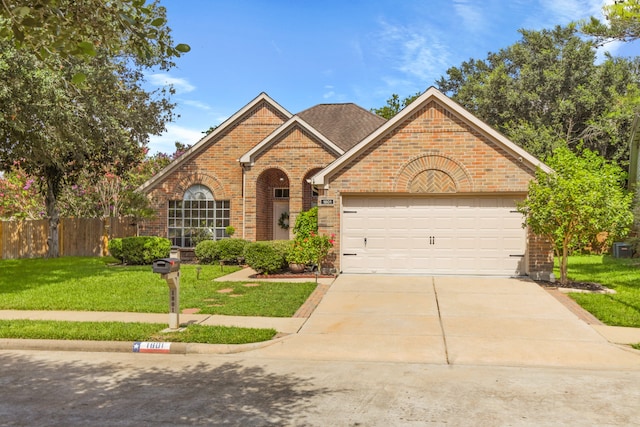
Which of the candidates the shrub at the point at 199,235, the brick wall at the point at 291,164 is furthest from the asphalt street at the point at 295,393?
the shrub at the point at 199,235

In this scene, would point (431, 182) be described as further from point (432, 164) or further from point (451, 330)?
point (451, 330)

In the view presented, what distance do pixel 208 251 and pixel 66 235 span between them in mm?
10722

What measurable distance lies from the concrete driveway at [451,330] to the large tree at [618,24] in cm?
1164

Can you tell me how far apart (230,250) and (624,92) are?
90.9ft

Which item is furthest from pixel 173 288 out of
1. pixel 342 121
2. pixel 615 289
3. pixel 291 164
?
pixel 342 121

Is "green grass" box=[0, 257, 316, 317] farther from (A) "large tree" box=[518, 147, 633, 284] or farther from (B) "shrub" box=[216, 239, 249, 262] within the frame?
(A) "large tree" box=[518, 147, 633, 284]

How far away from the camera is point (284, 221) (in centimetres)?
2398

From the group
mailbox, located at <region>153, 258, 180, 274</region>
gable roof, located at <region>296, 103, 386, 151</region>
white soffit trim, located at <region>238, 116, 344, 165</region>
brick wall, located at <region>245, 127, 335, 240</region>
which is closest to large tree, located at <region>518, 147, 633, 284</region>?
white soffit trim, located at <region>238, 116, 344, 165</region>

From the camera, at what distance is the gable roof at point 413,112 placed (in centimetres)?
1545

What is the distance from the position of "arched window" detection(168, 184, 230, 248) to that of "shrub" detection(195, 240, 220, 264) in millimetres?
1905

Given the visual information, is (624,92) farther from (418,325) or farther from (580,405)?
(580,405)

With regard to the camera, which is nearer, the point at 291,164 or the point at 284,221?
the point at 291,164

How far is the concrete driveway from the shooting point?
7684mm

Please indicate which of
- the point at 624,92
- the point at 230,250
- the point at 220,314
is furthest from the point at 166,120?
the point at 624,92
